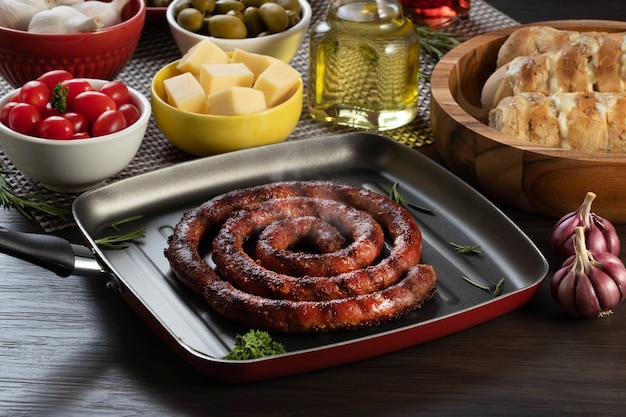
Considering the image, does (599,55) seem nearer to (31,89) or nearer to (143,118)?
(143,118)

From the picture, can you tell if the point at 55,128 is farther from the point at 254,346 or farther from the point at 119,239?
the point at 254,346

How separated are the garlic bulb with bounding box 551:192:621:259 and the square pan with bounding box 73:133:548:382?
95 mm

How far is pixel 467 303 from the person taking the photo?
1620 millimetres

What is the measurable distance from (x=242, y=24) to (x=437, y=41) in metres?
0.60

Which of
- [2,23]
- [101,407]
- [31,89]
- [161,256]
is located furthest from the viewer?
[2,23]

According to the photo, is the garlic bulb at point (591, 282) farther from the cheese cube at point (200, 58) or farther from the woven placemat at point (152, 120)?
the cheese cube at point (200, 58)

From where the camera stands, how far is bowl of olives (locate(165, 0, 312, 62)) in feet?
7.80

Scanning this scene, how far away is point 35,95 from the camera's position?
1.95 metres

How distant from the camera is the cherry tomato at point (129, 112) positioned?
201cm

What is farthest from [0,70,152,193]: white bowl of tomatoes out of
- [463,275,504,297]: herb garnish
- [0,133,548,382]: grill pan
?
[463,275,504,297]: herb garnish

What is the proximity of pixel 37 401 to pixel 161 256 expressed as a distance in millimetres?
396

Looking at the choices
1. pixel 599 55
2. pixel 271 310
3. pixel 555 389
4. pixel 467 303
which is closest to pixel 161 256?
pixel 271 310

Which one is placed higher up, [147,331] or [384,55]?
[384,55]

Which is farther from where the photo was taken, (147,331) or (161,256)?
(161,256)
